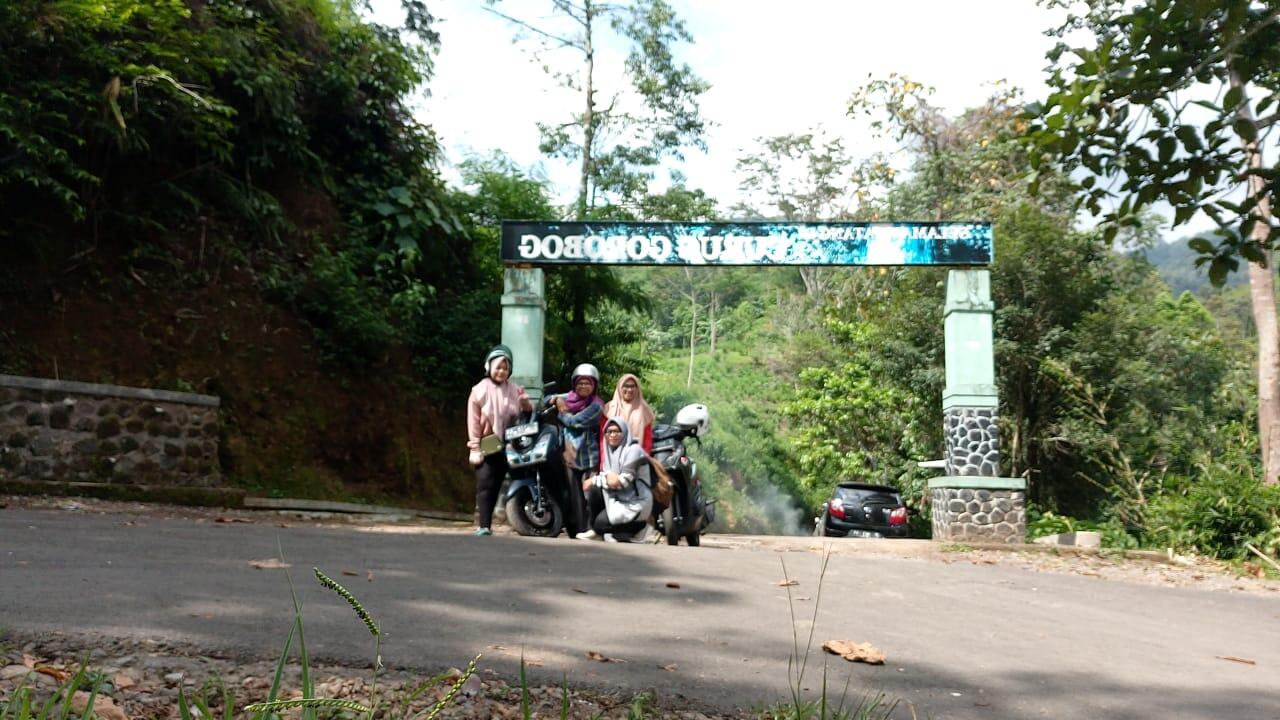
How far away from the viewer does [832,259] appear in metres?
14.9

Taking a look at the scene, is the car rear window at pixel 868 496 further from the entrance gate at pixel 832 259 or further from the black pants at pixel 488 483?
the black pants at pixel 488 483

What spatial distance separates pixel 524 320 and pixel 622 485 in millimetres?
5951

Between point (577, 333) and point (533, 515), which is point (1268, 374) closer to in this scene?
point (577, 333)

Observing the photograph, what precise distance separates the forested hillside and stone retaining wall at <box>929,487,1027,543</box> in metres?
1.40

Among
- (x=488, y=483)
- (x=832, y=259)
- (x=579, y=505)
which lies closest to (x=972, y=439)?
(x=832, y=259)

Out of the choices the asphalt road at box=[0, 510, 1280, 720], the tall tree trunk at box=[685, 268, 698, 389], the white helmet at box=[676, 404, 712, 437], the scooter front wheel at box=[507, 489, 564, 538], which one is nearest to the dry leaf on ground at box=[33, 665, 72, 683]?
the asphalt road at box=[0, 510, 1280, 720]

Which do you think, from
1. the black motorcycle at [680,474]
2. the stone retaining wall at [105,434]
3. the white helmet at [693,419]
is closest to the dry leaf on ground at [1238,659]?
the black motorcycle at [680,474]

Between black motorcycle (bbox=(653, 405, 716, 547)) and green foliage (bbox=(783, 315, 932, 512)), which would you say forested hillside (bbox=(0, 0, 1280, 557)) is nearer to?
green foliage (bbox=(783, 315, 932, 512))

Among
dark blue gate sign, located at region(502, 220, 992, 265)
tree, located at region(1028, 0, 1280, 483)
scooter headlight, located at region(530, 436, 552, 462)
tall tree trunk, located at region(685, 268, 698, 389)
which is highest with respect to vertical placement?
tall tree trunk, located at region(685, 268, 698, 389)

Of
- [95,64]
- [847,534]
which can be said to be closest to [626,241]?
[95,64]

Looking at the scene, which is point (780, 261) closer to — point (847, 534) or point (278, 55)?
point (847, 534)

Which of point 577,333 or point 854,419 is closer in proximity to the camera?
point 577,333

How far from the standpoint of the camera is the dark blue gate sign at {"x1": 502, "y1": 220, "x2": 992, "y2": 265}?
14797mm

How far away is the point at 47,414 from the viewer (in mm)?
11445
